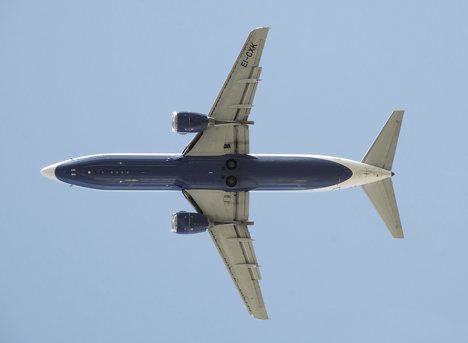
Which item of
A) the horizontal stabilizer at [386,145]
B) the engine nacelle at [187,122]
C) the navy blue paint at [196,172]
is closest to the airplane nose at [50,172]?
the navy blue paint at [196,172]

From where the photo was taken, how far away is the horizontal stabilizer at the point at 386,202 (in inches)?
2776

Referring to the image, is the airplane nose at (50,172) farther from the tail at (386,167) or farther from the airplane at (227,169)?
the tail at (386,167)

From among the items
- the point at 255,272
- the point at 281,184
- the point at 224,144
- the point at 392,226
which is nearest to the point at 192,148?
the point at 224,144

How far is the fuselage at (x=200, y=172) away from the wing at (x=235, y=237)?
5.46 ft

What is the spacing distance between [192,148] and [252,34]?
1072cm

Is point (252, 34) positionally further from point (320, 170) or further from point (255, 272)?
point (255, 272)

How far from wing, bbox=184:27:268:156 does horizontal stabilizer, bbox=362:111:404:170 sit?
1054 centimetres

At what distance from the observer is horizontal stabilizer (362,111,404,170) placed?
230 feet

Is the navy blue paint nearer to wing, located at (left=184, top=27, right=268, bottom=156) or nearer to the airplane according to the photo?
the airplane

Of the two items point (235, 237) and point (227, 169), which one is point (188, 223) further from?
point (227, 169)

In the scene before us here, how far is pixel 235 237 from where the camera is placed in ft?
238

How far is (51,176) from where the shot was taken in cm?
6938

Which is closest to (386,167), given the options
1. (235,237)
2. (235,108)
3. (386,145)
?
(386,145)

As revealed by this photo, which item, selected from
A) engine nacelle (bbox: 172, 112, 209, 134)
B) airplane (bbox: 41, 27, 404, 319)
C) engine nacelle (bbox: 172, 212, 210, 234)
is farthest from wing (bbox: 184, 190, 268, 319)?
engine nacelle (bbox: 172, 112, 209, 134)
